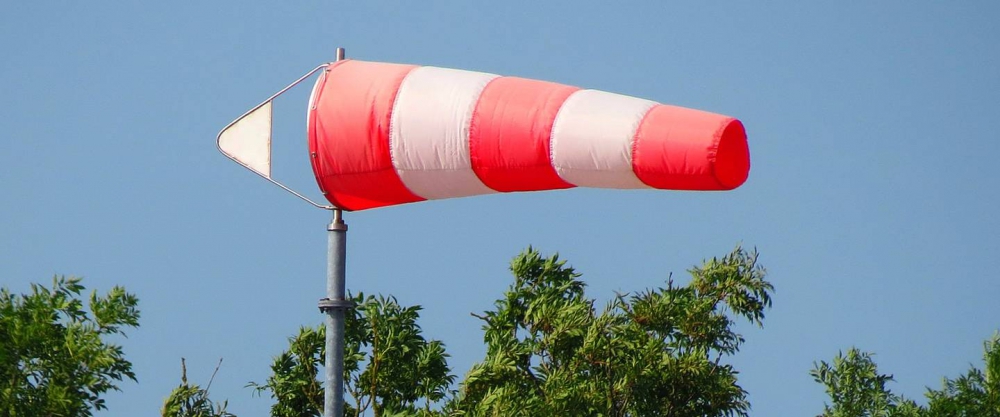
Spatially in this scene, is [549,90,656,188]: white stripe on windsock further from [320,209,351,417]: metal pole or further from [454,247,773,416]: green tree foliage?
[454,247,773,416]: green tree foliage

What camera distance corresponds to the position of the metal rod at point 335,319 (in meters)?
8.75

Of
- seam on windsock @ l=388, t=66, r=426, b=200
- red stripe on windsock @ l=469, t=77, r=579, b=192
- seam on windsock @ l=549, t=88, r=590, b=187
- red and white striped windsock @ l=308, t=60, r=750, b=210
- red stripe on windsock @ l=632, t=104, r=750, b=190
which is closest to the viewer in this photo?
red stripe on windsock @ l=632, t=104, r=750, b=190

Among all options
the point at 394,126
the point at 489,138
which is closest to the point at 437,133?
the point at 394,126

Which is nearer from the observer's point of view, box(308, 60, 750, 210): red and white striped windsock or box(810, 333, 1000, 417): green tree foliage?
box(308, 60, 750, 210): red and white striped windsock

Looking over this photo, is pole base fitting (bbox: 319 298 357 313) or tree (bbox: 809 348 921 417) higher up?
tree (bbox: 809 348 921 417)

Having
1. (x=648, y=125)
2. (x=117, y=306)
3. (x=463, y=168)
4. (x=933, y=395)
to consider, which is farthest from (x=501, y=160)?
(x=933, y=395)

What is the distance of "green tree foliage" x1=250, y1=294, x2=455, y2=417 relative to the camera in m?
13.6

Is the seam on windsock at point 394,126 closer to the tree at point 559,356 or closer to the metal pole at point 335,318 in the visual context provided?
the metal pole at point 335,318

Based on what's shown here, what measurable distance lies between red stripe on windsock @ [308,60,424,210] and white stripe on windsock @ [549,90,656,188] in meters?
1.26

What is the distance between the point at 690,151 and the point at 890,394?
8.66 m

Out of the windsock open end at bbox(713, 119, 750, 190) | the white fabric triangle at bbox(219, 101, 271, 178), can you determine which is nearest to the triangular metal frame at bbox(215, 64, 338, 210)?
the white fabric triangle at bbox(219, 101, 271, 178)

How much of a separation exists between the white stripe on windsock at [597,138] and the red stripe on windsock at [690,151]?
87 millimetres

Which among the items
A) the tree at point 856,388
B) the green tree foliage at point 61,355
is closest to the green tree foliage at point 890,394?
the tree at point 856,388

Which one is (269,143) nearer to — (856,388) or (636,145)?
(636,145)
